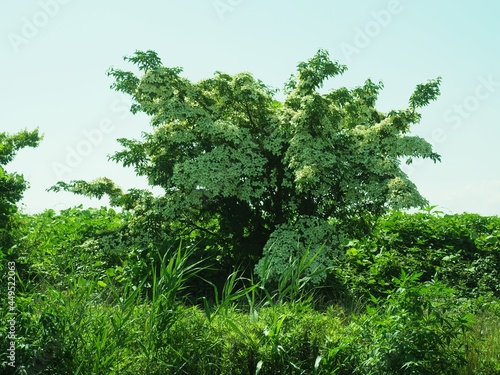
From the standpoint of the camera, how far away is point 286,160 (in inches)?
373

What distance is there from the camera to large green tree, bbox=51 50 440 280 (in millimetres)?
9430

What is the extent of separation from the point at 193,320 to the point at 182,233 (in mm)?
4555

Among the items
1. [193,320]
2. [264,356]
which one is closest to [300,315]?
[264,356]

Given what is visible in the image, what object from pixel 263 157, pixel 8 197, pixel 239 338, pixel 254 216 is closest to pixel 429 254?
pixel 254 216

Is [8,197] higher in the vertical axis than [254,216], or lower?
lower

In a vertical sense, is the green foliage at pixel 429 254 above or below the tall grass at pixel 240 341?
above

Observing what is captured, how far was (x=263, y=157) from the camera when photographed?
9.88 metres

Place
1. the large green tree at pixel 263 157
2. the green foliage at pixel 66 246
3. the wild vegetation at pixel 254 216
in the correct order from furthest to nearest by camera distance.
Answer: the green foliage at pixel 66 246, the large green tree at pixel 263 157, the wild vegetation at pixel 254 216

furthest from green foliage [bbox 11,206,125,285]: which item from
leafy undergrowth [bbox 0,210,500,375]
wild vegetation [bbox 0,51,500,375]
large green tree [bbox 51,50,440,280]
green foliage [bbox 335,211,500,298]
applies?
green foliage [bbox 335,211,500,298]

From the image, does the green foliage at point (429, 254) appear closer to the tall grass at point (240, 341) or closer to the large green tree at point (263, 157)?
the large green tree at point (263, 157)

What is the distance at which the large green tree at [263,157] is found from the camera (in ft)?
30.9

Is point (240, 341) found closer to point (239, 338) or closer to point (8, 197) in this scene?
point (239, 338)

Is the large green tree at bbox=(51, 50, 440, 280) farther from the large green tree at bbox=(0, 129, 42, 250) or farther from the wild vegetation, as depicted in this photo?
the large green tree at bbox=(0, 129, 42, 250)

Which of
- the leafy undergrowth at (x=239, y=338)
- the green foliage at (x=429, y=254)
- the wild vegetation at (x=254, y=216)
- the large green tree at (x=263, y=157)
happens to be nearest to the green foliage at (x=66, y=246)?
the wild vegetation at (x=254, y=216)
